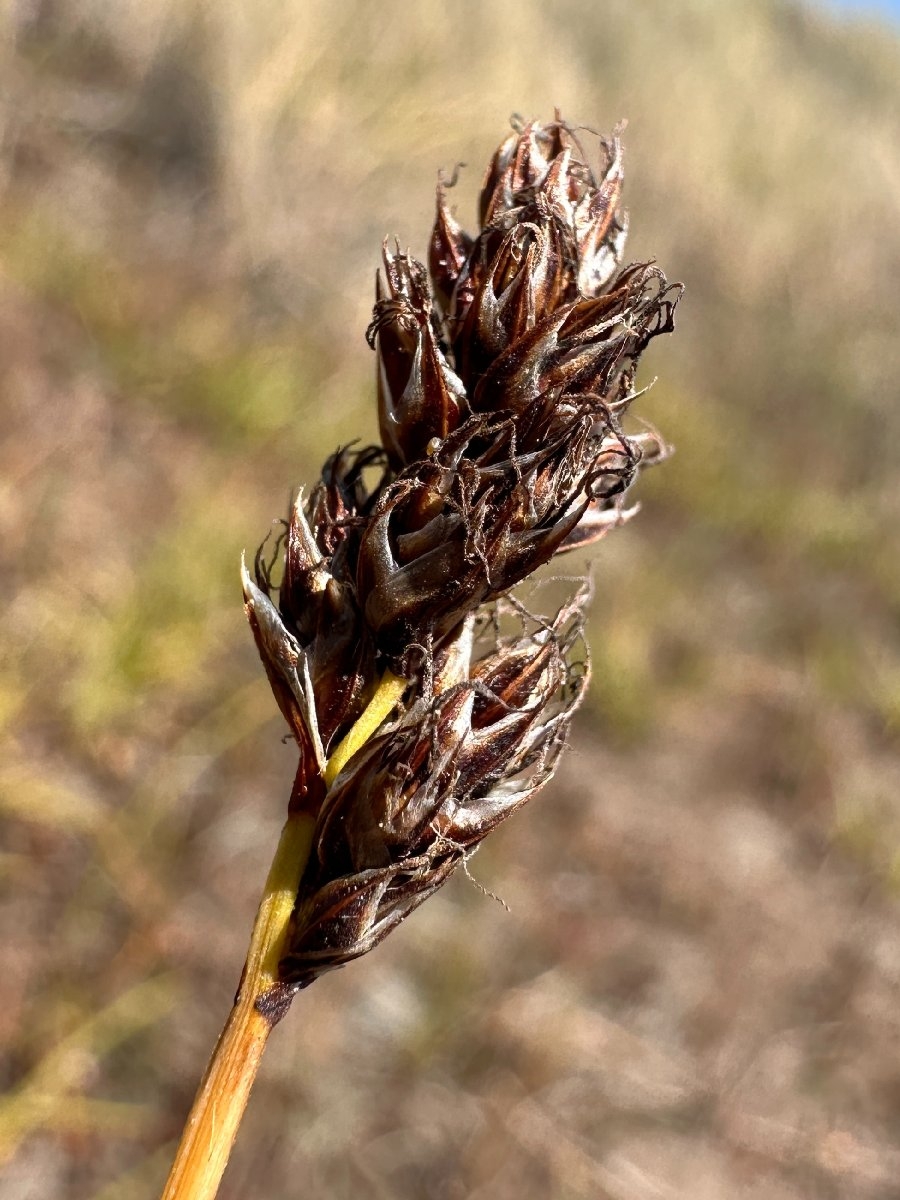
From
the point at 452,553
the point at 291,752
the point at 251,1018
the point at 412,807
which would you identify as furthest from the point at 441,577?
the point at 291,752

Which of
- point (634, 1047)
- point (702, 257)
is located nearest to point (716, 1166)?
point (634, 1047)

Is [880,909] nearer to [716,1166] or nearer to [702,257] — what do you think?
[716,1166]

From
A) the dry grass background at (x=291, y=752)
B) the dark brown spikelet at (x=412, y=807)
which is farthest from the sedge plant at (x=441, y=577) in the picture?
the dry grass background at (x=291, y=752)

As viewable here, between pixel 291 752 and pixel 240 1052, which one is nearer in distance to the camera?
pixel 240 1052

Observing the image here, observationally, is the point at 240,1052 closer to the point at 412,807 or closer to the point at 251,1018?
the point at 251,1018

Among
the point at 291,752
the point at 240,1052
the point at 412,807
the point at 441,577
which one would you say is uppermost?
the point at 291,752

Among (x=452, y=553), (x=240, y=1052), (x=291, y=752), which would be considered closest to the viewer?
(x=240, y=1052)

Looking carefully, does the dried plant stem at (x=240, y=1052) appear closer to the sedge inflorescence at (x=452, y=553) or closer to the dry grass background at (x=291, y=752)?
the sedge inflorescence at (x=452, y=553)

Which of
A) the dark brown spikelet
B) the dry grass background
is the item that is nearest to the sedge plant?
the dark brown spikelet
